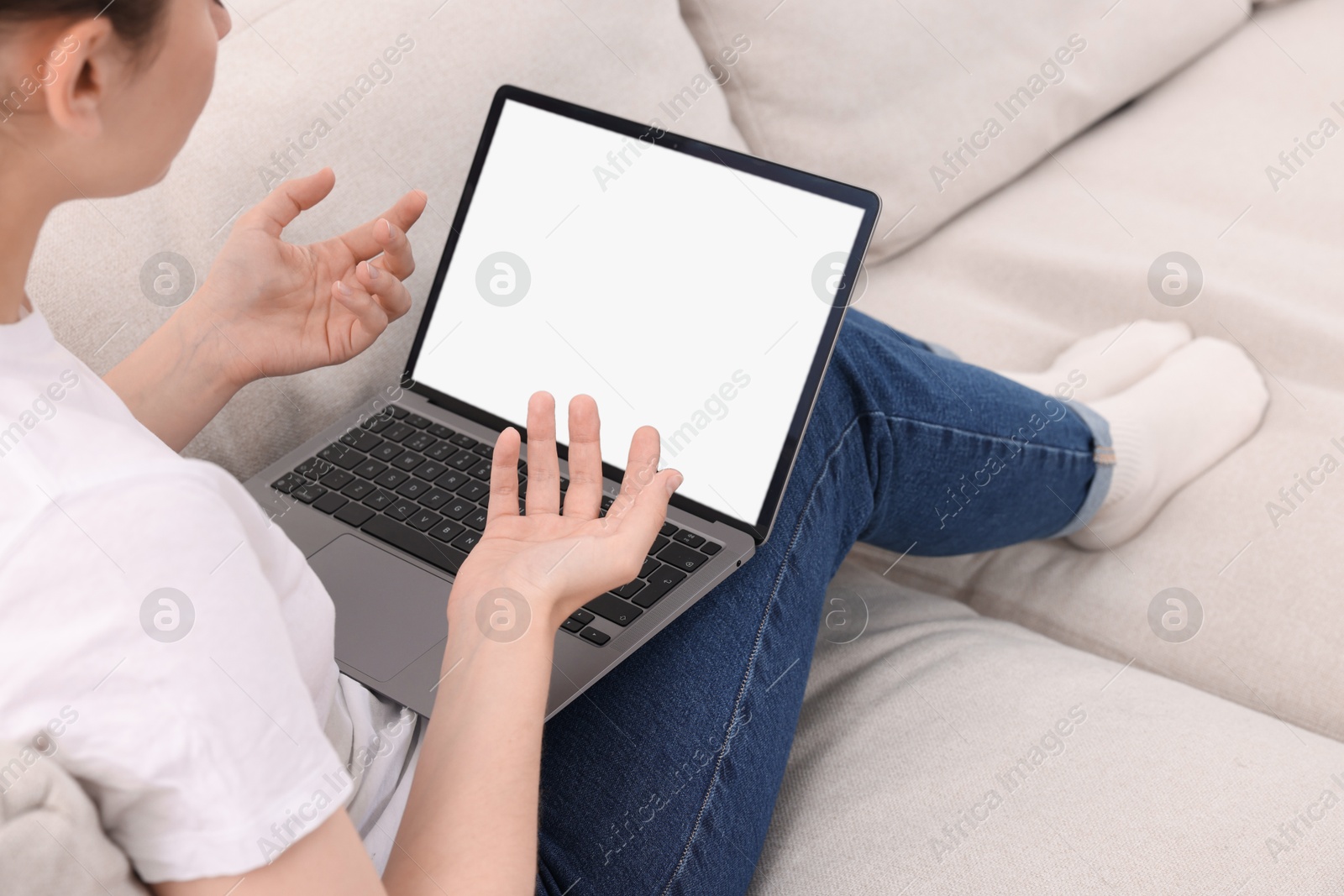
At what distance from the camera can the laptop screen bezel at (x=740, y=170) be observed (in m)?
0.76

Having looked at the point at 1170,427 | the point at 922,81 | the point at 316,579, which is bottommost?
the point at 316,579

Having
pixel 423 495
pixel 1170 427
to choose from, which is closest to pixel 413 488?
pixel 423 495

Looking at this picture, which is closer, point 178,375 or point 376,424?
point 178,375

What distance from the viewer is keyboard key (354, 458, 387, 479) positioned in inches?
34.4

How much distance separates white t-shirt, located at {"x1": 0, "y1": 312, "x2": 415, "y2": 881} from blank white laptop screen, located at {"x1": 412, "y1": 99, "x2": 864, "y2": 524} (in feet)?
1.36

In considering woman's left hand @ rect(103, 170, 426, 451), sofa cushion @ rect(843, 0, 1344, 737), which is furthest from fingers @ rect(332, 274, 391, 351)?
sofa cushion @ rect(843, 0, 1344, 737)

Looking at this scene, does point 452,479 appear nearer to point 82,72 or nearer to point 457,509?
point 457,509

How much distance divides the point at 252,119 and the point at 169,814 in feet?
2.28

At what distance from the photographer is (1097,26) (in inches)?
51.9

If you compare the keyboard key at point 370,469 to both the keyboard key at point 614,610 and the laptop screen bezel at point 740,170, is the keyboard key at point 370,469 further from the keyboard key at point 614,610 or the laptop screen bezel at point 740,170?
the keyboard key at point 614,610

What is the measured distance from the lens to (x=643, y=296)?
2.73 ft

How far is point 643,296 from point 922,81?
2.08 ft

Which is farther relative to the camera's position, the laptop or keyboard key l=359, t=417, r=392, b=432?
keyboard key l=359, t=417, r=392, b=432

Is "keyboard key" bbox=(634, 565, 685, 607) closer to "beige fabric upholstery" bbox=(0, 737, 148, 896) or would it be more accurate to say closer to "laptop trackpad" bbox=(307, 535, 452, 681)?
"laptop trackpad" bbox=(307, 535, 452, 681)
